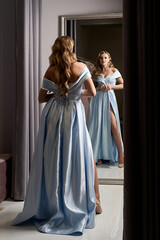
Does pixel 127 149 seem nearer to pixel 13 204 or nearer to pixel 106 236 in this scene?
pixel 106 236

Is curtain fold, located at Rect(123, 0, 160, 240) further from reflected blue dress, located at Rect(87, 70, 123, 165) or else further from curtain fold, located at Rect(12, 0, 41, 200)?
reflected blue dress, located at Rect(87, 70, 123, 165)

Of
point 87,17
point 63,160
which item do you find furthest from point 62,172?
point 87,17

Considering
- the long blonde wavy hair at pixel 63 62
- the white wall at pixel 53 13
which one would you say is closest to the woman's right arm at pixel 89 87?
the long blonde wavy hair at pixel 63 62

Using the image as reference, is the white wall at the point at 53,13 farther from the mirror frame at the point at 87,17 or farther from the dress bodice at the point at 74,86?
the dress bodice at the point at 74,86

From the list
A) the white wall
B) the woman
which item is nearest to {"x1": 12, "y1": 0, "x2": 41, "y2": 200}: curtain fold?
the white wall

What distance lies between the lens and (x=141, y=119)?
1.01 m

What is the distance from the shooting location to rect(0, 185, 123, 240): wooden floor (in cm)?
230

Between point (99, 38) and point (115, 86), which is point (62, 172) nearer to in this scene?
point (115, 86)

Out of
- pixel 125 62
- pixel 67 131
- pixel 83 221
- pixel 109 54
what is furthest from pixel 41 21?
pixel 125 62

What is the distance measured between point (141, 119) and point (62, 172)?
163cm

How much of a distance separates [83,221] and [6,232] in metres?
0.59

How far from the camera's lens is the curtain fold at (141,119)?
3.09 feet

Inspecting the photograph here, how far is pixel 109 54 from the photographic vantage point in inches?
147

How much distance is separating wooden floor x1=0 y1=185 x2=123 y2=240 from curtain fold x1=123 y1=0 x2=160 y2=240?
1.37 metres
